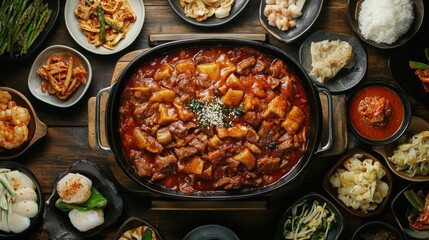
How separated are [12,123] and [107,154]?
36.3 inches

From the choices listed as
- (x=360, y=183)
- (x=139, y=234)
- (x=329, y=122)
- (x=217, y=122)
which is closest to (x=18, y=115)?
(x=139, y=234)

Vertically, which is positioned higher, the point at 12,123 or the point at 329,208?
the point at 12,123

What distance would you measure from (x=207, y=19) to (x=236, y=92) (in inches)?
39.4

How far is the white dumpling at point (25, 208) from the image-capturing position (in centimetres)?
581

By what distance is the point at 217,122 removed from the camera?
5488mm

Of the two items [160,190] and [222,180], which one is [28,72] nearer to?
→ [160,190]

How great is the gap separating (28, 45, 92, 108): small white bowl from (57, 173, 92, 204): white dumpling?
29.2 inches

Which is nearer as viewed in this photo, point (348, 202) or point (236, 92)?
point (236, 92)

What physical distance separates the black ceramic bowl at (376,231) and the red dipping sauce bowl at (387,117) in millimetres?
753

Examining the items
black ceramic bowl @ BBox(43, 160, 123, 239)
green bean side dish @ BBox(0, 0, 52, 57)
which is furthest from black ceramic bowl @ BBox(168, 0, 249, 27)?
black ceramic bowl @ BBox(43, 160, 123, 239)

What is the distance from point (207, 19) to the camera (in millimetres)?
6090

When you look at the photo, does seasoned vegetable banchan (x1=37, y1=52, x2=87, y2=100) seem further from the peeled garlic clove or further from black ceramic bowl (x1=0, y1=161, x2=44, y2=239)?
the peeled garlic clove

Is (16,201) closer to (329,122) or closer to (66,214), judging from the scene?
(66,214)

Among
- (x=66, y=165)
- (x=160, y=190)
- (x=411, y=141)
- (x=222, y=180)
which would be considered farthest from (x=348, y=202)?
(x=66, y=165)
